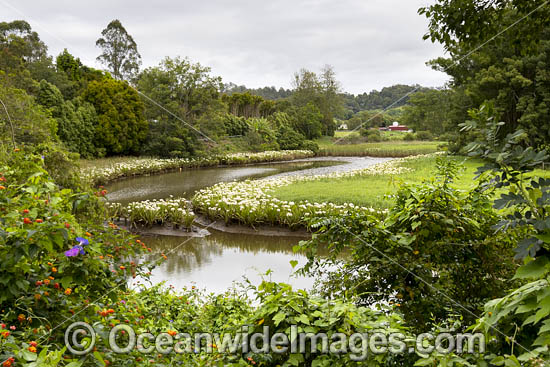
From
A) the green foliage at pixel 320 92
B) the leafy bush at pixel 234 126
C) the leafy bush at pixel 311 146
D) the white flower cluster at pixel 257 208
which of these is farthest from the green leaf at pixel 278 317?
the green foliage at pixel 320 92

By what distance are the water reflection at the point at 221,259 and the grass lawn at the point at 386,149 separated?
5.16 m

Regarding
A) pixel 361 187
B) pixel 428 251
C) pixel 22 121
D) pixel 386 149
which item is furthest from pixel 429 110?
pixel 386 149

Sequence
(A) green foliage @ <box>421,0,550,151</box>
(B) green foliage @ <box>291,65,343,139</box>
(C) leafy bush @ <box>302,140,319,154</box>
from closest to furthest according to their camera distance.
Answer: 1. (A) green foliage @ <box>421,0,550,151</box>
2. (C) leafy bush @ <box>302,140,319,154</box>
3. (B) green foliage @ <box>291,65,343,139</box>

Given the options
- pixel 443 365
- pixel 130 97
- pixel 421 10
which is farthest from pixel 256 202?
pixel 130 97

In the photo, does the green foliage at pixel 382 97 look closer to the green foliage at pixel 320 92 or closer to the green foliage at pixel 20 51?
the green foliage at pixel 20 51

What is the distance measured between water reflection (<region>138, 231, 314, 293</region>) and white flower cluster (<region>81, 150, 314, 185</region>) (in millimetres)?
5552

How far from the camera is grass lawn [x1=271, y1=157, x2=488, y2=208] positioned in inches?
305

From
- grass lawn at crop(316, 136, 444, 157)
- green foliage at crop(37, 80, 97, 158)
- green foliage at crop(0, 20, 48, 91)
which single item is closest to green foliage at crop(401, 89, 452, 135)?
grass lawn at crop(316, 136, 444, 157)

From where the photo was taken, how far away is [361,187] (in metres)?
9.07

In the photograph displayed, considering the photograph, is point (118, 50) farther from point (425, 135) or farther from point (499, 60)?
point (425, 135)

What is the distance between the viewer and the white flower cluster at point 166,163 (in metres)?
Result: 13.5

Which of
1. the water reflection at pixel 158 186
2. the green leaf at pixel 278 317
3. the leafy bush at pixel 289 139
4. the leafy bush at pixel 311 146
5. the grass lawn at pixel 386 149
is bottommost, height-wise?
the water reflection at pixel 158 186

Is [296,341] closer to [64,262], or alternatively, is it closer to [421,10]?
[64,262]

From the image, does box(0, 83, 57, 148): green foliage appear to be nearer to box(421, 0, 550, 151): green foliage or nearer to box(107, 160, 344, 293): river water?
box(107, 160, 344, 293): river water
